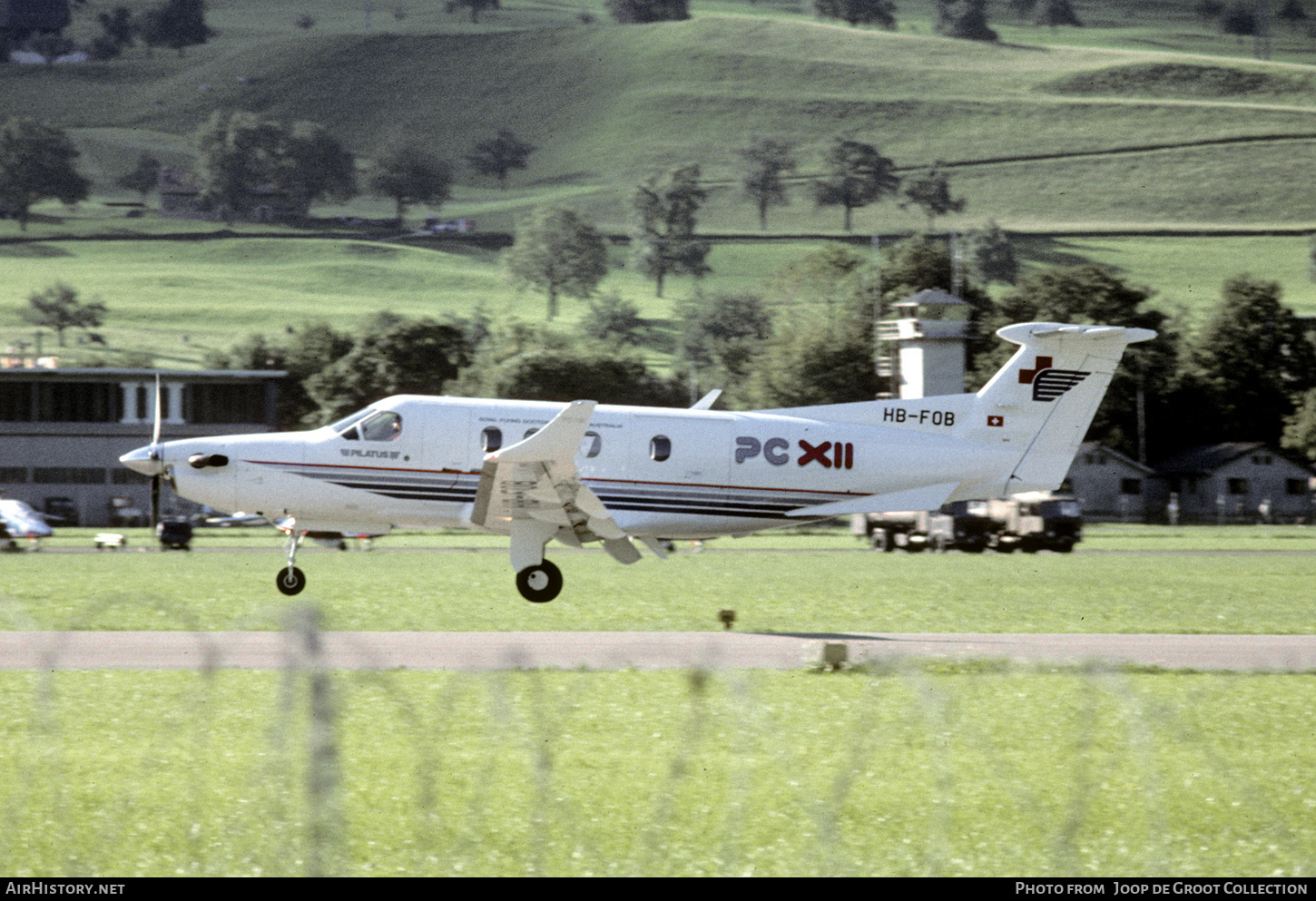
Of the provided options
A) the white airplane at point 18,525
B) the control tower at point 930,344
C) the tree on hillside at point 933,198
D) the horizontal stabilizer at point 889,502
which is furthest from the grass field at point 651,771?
A: the tree on hillside at point 933,198

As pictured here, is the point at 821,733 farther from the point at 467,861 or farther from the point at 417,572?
the point at 417,572

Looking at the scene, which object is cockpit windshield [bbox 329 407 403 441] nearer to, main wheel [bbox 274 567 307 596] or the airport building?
main wheel [bbox 274 567 307 596]

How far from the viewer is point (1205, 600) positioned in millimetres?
26641

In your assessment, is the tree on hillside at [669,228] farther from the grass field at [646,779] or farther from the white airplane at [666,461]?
the grass field at [646,779]

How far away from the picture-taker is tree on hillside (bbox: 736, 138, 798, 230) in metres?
179

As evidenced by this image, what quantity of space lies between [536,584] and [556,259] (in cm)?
13118

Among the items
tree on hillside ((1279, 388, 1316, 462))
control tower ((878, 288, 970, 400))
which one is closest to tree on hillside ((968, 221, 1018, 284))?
tree on hillside ((1279, 388, 1316, 462))

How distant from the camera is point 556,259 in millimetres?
152375

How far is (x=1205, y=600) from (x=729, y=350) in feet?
277

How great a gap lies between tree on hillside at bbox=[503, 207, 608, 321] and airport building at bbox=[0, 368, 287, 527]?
78.8 meters

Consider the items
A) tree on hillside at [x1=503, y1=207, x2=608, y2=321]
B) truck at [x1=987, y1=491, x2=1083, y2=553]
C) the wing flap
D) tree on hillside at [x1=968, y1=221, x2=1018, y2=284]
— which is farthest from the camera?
tree on hillside at [x1=503, y1=207, x2=608, y2=321]

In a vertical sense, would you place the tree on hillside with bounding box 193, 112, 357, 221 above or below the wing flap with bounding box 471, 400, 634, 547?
above

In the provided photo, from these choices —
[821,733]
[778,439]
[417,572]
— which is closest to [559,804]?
[821,733]

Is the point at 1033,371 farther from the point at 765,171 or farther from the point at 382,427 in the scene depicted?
the point at 765,171
